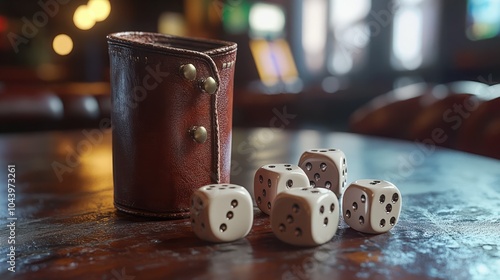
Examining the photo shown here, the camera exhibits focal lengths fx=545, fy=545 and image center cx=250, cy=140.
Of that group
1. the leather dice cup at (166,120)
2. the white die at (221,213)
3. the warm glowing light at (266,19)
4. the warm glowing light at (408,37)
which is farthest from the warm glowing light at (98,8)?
the white die at (221,213)

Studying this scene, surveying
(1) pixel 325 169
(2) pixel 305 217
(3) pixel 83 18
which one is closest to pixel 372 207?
(2) pixel 305 217

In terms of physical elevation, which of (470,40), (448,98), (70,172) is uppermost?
(470,40)

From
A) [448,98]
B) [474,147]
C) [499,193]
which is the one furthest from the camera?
[448,98]

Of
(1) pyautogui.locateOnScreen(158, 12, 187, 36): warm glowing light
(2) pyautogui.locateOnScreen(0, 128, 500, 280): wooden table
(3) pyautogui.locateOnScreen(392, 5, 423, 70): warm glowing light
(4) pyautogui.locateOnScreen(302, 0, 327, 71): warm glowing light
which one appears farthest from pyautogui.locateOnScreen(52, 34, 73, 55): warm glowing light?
(2) pyautogui.locateOnScreen(0, 128, 500, 280): wooden table

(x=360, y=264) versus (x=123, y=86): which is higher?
(x=123, y=86)

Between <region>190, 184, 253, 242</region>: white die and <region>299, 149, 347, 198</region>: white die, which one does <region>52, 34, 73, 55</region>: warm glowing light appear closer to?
<region>299, 149, 347, 198</region>: white die

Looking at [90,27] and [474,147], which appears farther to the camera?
[90,27]

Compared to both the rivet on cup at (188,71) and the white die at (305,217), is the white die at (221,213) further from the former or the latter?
the rivet on cup at (188,71)

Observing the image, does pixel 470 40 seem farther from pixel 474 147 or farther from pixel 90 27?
pixel 90 27

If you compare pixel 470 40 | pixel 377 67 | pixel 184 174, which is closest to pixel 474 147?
pixel 184 174
